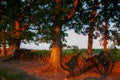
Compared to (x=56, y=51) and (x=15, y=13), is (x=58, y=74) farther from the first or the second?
(x=15, y=13)

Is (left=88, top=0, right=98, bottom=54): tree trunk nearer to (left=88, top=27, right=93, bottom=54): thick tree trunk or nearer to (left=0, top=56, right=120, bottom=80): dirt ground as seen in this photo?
(left=88, top=27, right=93, bottom=54): thick tree trunk

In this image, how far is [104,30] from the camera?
86.0ft

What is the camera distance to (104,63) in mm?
23344

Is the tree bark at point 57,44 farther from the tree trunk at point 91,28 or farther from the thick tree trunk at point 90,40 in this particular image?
the thick tree trunk at point 90,40

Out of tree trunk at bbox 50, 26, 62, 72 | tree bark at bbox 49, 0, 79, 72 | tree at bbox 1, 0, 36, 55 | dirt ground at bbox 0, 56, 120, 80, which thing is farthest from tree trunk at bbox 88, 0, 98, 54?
tree at bbox 1, 0, 36, 55

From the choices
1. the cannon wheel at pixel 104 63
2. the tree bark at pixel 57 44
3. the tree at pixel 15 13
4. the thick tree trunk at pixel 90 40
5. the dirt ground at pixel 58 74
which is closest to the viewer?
the dirt ground at pixel 58 74

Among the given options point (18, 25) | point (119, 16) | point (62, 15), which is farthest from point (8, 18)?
point (119, 16)

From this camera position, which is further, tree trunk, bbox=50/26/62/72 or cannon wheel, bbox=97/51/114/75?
tree trunk, bbox=50/26/62/72

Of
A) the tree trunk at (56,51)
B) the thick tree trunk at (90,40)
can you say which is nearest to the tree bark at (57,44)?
the tree trunk at (56,51)

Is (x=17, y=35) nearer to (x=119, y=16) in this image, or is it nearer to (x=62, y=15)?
(x=62, y=15)

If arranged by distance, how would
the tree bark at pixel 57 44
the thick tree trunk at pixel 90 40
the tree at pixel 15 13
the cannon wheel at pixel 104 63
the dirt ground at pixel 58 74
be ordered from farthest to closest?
the thick tree trunk at pixel 90 40 < the tree at pixel 15 13 < the tree bark at pixel 57 44 < the cannon wheel at pixel 104 63 < the dirt ground at pixel 58 74

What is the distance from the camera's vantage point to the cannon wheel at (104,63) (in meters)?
22.9

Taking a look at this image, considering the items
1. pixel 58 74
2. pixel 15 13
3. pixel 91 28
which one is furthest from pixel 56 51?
pixel 15 13

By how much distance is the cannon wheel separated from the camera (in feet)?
75.1
